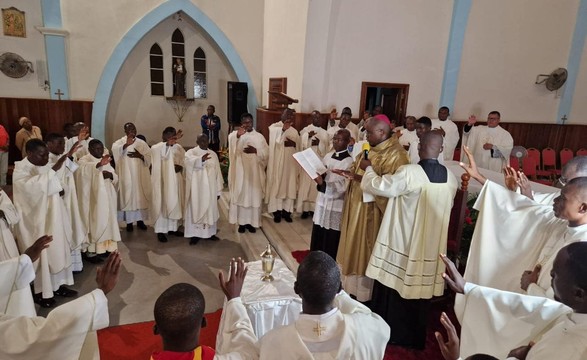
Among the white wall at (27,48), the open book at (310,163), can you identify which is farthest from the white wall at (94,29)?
the open book at (310,163)

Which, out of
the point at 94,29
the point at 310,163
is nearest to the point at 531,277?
the point at 310,163

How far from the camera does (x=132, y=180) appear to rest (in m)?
6.14

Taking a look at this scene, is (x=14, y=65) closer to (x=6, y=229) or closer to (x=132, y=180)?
(x=132, y=180)

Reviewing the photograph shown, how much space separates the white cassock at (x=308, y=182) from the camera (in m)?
6.82

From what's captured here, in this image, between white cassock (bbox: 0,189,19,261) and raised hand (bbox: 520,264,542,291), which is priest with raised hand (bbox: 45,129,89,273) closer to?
white cassock (bbox: 0,189,19,261)

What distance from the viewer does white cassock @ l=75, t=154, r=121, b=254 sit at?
4.95m

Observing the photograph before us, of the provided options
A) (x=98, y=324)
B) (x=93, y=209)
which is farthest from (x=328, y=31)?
(x=98, y=324)

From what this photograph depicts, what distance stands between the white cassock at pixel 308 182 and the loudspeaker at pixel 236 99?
4.13 metres

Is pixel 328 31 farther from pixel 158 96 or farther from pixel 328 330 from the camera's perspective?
pixel 328 330

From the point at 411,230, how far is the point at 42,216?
3.67 metres

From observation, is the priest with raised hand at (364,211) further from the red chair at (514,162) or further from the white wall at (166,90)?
the white wall at (166,90)

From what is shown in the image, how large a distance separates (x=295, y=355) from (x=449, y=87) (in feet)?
31.2

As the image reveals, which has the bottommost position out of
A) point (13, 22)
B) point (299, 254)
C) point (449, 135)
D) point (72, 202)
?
point (299, 254)

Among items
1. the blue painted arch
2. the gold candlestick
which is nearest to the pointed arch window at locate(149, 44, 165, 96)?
the blue painted arch
